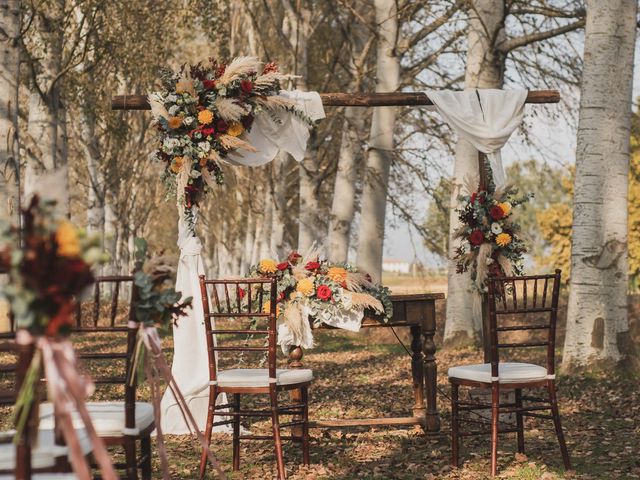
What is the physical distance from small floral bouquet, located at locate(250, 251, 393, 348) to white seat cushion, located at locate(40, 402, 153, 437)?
2493 mm

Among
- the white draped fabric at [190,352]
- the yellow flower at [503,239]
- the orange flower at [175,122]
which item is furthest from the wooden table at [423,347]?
the orange flower at [175,122]

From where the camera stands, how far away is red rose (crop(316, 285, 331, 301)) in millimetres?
Result: 7258

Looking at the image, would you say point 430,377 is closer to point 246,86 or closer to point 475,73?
point 246,86

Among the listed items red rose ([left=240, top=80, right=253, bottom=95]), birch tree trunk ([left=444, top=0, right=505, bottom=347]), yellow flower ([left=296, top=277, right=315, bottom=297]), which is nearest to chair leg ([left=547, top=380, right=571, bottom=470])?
yellow flower ([left=296, top=277, right=315, bottom=297])

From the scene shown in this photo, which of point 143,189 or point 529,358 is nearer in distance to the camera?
point 529,358

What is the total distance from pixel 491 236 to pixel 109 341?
10.1 metres

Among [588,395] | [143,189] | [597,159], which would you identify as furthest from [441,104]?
[143,189]

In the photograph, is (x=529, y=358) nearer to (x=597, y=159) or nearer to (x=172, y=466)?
(x=597, y=159)

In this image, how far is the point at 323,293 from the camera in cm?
727

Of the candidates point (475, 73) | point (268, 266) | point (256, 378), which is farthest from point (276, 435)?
point (475, 73)

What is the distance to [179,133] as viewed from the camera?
802 centimetres

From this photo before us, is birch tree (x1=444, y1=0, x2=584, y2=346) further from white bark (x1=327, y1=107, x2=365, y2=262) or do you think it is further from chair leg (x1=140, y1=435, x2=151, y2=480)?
chair leg (x1=140, y1=435, x2=151, y2=480)

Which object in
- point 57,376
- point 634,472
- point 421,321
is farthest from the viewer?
point 421,321

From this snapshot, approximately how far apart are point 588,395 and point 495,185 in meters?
2.46
